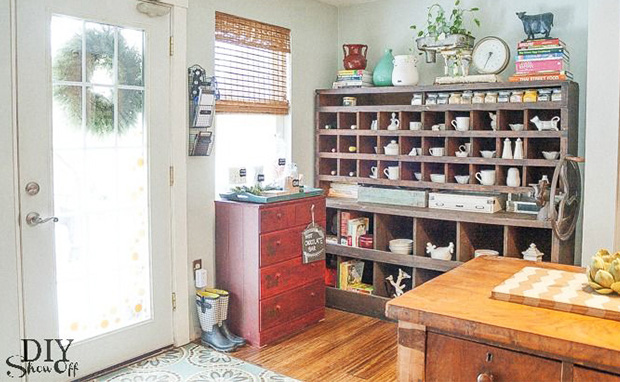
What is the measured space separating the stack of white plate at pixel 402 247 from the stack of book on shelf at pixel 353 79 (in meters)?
1.22

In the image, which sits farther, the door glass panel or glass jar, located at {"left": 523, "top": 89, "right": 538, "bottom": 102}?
glass jar, located at {"left": 523, "top": 89, "right": 538, "bottom": 102}

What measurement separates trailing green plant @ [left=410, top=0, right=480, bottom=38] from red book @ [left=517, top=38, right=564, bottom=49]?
17.0 inches

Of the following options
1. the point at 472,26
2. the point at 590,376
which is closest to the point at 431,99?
the point at 472,26

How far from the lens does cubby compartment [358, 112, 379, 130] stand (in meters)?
4.52

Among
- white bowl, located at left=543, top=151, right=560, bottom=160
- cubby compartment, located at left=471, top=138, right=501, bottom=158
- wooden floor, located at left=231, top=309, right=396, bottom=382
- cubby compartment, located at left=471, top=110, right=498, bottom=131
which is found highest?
cubby compartment, located at left=471, top=110, right=498, bottom=131

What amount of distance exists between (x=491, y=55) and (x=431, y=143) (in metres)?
0.72

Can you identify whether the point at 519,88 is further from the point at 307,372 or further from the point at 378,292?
the point at 307,372

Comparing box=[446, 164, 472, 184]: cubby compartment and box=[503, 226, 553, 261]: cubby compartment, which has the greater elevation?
box=[446, 164, 472, 184]: cubby compartment

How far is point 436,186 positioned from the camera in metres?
4.13

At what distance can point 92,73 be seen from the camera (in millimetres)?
3094

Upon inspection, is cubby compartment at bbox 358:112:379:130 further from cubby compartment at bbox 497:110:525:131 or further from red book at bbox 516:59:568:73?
red book at bbox 516:59:568:73

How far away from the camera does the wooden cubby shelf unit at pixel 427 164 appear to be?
12.3 ft

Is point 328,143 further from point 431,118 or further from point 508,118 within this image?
point 508,118

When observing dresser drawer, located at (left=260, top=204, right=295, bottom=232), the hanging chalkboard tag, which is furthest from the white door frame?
the hanging chalkboard tag
